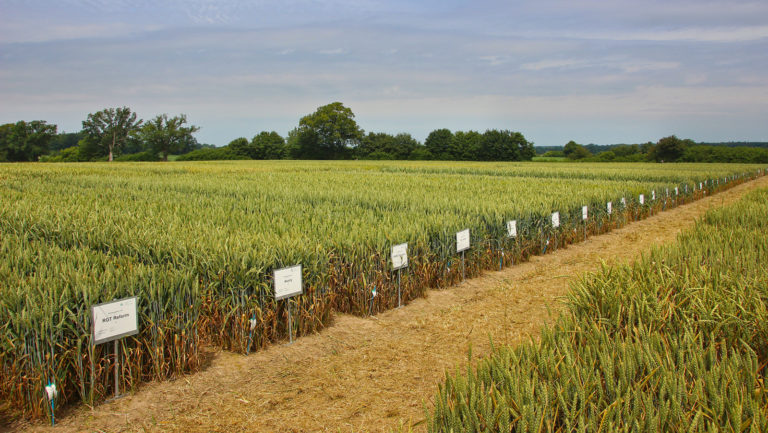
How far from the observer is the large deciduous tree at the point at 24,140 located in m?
65.8

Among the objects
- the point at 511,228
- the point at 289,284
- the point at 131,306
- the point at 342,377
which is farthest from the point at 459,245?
the point at 131,306

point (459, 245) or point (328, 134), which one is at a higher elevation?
point (328, 134)

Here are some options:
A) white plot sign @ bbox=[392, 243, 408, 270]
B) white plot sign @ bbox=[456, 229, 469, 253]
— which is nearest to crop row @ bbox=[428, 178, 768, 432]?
white plot sign @ bbox=[392, 243, 408, 270]

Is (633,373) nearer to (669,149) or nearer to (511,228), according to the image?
(511,228)

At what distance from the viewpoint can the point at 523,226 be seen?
9.52m

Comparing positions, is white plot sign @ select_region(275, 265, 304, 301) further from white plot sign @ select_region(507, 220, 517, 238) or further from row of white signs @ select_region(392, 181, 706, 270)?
white plot sign @ select_region(507, 220, 517, 238)

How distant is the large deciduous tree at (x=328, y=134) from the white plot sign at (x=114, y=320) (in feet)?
226

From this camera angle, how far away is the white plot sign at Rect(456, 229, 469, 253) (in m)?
7.48

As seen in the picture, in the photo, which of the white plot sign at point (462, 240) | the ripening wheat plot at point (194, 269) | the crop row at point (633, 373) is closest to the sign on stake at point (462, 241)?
the white plot sign at point (462, 240)

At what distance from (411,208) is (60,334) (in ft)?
23.3

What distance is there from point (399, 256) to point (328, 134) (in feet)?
223

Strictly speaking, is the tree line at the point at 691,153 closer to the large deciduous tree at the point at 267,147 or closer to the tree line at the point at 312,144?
the tree line at the point at 312,144

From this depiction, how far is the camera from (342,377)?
14.8ft

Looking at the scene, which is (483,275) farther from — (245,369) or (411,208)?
(245,369)
